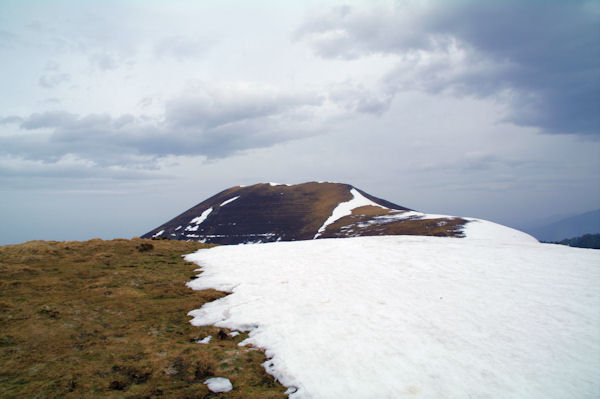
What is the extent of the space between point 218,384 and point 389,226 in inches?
4482

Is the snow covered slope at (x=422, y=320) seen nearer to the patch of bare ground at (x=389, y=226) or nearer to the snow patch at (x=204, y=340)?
the snow patch at (x=204, y=340)

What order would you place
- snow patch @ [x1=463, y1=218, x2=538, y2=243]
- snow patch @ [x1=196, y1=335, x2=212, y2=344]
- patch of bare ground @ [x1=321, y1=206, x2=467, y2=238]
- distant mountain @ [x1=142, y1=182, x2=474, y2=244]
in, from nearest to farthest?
snow patch @ [x1=196, y1=335, x2=212, y2=344] → snow patch @ [x1=463, y1=218, x2=538, y2=243] → patch of bare ground @ [x1=321, y1=206, x2=467, y2=238] → distant mountain @ [x1=142, y1=182, x2=474, y2=244]

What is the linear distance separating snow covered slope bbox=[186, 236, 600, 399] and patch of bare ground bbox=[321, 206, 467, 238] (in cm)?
8387

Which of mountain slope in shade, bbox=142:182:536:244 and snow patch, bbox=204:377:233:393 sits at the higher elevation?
mountain slope in shade, bbox=142:182:536:244

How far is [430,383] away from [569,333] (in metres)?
7.69

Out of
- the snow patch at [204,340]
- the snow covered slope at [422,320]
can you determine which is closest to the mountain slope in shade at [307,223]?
the snow covered slope at [422,320]

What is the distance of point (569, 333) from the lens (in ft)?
40.3

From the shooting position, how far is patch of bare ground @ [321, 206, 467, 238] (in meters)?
104

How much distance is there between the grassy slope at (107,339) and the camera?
8.14 metres

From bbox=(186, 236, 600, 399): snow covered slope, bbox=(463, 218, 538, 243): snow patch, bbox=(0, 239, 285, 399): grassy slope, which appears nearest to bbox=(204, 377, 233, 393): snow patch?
bbox=(0, 239, 285, 399): grassy slope

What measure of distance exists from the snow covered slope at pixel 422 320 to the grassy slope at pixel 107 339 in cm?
131

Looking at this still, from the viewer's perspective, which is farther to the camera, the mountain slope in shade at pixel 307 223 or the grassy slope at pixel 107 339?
the mountain slope in shade at pixel 307 223

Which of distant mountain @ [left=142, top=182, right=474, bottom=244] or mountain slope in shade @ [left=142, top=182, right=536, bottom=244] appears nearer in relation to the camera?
mountain slope in shade @ [left=142, top=182, right=536, bottom=244]

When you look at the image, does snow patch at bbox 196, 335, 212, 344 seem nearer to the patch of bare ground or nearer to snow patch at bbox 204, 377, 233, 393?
snow patch at bbox 204, 377, 233, 393
